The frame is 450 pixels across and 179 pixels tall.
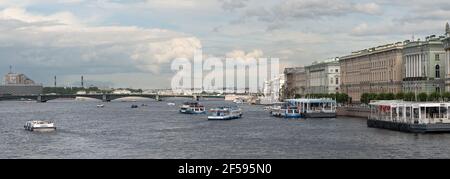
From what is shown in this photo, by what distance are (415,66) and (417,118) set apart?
4111cm

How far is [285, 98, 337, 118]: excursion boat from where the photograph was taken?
3462 inches

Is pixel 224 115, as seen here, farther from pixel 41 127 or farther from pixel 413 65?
pixel 41 127

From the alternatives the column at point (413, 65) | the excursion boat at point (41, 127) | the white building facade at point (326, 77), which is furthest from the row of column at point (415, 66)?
the excursion boat at point (41, 127)

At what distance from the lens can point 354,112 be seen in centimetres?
8856

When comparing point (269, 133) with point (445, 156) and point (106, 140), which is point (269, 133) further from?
point (445, 156)

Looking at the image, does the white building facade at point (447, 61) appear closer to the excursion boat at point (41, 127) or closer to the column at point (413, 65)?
the column at point (413, 65)

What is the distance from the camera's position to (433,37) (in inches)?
3632

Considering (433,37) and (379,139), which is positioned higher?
(433,37)

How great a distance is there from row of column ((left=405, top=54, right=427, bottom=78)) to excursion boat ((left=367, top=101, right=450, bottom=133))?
1281 inches

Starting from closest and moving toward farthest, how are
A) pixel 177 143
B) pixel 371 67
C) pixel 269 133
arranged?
pixel 177 143
pixel 269 133
pixel 371 67

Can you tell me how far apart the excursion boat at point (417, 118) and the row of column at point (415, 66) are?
1281 inches

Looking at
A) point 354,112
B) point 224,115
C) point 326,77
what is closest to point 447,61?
point 354,112
